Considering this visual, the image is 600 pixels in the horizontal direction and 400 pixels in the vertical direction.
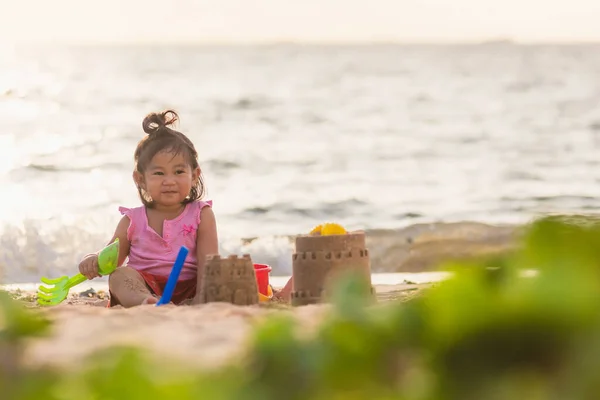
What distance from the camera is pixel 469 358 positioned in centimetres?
81

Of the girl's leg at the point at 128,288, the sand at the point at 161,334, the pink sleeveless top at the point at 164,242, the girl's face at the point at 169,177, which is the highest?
the girl's face at the point at 169,177

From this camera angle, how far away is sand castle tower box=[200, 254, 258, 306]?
3.49 metres

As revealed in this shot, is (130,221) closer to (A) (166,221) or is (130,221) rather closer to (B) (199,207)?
(A) (166,221)

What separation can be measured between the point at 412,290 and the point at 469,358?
4.12 m

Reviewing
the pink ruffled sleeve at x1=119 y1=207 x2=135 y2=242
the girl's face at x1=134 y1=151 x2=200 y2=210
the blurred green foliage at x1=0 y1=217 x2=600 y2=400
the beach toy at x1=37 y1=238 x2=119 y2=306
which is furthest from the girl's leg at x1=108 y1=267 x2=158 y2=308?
the blurred green foliage at x1=0 y1=217 x2=600 y2=400

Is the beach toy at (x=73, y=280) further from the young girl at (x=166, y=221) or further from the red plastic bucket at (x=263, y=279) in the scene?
the red plastic bucket at (x=263, y=279)

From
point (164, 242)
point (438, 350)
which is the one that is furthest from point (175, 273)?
point (438, 350)

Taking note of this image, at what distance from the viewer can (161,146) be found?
4.68 meters

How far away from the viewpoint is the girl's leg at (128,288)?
4203 mm

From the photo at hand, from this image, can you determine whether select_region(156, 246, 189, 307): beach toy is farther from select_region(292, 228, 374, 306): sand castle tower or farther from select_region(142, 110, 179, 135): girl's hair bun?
select_region(142, 110, 179, 135): girl's hair bun

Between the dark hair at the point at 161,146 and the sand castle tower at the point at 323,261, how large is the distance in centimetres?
126

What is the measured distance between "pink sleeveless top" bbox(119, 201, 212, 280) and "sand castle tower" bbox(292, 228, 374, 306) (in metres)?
1.07

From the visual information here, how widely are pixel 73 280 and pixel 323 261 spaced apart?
1698mm

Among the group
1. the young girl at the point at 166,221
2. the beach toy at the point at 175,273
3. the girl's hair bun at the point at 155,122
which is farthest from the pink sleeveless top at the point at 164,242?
the beach toy at the point at 175,273
